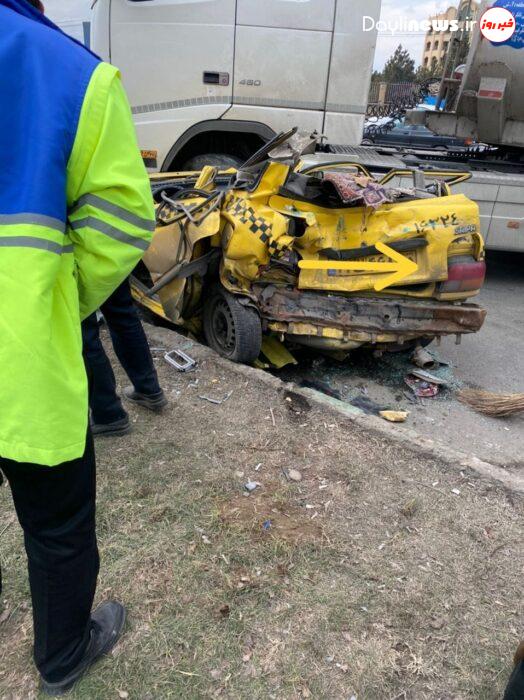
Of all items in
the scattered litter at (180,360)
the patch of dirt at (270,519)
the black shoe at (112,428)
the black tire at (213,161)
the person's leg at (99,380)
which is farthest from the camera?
the black tire at (213,161)

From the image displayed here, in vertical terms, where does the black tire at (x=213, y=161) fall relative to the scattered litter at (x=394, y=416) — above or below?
above

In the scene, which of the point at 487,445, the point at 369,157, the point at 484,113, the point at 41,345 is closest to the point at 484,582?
the point at 487,445

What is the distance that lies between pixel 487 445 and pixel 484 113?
4755 millimetres

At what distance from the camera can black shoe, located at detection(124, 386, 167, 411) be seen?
3.07m

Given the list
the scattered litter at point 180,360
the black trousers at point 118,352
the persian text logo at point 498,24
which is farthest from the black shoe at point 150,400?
the persian text logo at point 498,24

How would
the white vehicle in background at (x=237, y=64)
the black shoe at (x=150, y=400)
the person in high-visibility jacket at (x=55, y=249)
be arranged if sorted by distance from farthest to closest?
1. the white vehicle in background at (x=237, y=64)
2. the black shoe at (x=150, y=400)
3. the person in high-visibility jacket at (x=55, y=249)

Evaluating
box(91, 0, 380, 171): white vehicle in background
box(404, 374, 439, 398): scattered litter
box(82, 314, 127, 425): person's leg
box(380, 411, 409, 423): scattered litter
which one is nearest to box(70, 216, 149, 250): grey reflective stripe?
box(82, 314, 127, 425): person's leg

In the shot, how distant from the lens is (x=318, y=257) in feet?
12.2

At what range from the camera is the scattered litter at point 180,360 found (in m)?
3.59

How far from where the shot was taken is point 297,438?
2979mm

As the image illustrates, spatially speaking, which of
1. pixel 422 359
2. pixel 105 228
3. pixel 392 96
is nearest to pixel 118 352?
pixel 105 228

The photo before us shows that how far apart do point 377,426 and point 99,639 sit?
1766mm

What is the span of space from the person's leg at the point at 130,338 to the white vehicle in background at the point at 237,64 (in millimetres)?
3511

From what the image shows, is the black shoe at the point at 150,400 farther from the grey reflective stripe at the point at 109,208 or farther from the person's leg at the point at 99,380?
the grey reflective stripe at the point at 109,208
